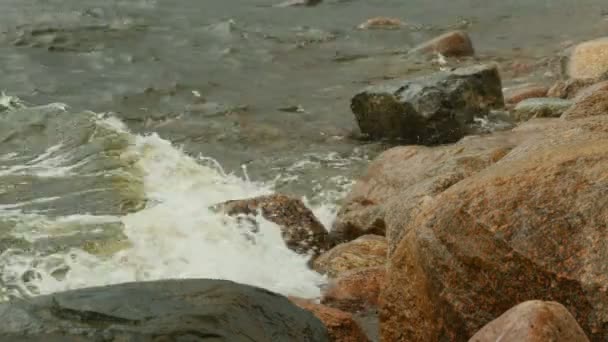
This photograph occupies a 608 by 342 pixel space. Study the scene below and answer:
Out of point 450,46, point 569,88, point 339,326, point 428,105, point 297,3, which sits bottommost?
point 297,3

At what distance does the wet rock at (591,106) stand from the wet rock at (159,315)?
397cm

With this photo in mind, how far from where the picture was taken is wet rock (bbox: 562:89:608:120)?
7.40 m

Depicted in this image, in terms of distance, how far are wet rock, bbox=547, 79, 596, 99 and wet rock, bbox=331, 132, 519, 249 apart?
140 inches

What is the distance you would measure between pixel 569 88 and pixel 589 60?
49.3 inches

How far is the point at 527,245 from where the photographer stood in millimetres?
4195

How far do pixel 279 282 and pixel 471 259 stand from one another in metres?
2.87

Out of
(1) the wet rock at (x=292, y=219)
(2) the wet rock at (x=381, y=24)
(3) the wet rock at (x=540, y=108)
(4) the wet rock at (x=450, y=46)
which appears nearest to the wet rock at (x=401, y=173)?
(1) the wet rock at (x=292, y=219)

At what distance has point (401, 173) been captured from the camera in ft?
26.4

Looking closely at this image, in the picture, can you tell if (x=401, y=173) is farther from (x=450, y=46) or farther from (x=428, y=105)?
(x=450, y=46)

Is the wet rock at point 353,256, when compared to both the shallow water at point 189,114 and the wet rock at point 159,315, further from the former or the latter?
the wet rock at point 159,315

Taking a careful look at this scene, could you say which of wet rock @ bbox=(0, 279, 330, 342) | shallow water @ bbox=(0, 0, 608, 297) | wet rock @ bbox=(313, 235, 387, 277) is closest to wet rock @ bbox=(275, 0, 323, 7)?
shallow water @ bbox=(0, 0, 608, 297)

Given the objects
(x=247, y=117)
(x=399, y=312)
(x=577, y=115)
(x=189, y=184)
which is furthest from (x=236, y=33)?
(x=399, y=312)

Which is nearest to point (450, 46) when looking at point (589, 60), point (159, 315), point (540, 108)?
point (589, 60)

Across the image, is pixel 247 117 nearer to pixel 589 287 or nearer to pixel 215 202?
pixel 215 202
